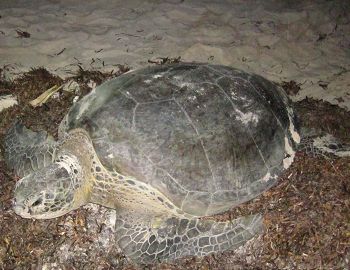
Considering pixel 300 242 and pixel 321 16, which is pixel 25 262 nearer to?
pixel 300 242

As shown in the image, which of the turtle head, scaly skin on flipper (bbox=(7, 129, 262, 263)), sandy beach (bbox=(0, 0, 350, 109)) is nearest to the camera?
the turtle head

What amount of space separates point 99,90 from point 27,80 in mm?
1480

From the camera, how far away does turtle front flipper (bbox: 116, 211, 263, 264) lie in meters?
2.38

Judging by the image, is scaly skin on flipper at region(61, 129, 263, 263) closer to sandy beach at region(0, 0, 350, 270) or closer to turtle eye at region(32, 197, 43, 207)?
sandy beach at region(0, 0, 350, 270)

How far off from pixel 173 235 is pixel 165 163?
55cm

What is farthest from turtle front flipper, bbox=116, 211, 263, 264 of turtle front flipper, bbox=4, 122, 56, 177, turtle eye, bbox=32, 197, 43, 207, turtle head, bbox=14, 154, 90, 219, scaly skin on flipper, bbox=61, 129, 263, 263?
turtle front flipper, bbox=4, 122, 56, 177

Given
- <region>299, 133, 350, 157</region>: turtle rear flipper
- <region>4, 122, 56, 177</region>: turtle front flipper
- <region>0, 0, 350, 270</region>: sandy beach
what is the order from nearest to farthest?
1. <region>0, 0, 350, 270</region>: sandy beach
2. <region>4, 122, 56, 177</region>: turtle front flipper
3. <region>299, 133, 350, 157</region>: turtle rear flipper

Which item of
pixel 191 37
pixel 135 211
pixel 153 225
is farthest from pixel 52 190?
pixel 191 37

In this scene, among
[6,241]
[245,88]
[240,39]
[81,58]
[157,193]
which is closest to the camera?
[157,193]

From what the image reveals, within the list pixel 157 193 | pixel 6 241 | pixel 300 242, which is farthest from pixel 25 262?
pixel 300 242

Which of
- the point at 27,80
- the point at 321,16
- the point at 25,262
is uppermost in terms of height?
the point at 321,16

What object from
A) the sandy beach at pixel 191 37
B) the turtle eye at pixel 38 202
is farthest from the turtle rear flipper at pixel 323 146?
the turtle eye at pixel 38 202

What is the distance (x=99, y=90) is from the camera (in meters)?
2.68

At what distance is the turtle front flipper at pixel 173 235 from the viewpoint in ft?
7.82
